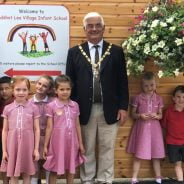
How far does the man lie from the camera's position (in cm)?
553

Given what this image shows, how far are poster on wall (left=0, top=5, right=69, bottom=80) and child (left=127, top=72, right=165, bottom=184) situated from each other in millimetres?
1184

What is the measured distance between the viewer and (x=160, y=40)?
5.39 m

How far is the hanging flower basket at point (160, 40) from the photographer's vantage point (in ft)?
17.3

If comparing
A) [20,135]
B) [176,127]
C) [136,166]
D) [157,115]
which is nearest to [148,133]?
[157,115]

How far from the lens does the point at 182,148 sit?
613 cm

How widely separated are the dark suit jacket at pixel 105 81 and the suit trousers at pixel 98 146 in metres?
0.10

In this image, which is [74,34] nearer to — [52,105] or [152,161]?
[52,105]

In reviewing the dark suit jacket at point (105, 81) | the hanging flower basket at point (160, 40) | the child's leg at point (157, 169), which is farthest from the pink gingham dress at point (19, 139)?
the child's leg at point (157, 169)

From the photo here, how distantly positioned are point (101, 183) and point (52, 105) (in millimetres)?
1316

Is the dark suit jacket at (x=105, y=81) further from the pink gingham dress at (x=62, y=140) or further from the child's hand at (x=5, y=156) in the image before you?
the child's hand at (x=5, y=156)

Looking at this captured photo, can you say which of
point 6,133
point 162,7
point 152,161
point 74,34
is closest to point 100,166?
point 152,161

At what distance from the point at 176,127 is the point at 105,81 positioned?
1.29m

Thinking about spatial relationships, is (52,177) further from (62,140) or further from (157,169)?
(157,169)

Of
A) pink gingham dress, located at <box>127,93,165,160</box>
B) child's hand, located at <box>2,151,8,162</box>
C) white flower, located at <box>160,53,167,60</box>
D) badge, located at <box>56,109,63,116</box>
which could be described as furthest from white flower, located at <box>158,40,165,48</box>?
child's hand, located at <box>2,151,8,162</box>
